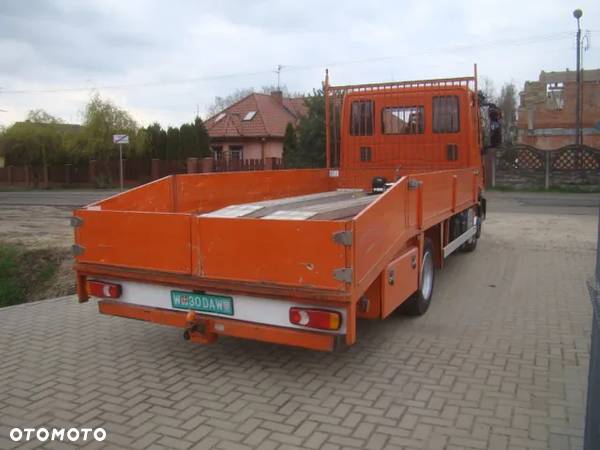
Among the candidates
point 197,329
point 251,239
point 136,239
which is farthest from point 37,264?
point 251,239

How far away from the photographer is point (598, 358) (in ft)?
8.46

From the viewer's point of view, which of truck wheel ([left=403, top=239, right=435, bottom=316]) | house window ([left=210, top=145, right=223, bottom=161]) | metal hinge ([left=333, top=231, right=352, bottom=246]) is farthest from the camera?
house window ([left=210, top=145, right=223, bottom=161])

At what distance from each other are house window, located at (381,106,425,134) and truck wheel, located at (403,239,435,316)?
2.75 metres

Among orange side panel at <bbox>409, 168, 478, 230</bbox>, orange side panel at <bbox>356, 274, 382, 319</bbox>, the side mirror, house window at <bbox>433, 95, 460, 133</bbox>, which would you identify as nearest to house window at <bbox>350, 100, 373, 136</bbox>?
house window at <bbox>433, 95, 460, 133</bbox>

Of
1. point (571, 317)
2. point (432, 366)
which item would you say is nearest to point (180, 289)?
point (432, 366)

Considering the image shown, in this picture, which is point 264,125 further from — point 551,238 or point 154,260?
point 154,260

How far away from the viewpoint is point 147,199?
588 cm

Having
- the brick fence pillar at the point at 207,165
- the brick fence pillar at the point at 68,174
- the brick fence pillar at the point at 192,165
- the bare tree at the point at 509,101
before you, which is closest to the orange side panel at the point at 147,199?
the brick fence pillar at the point at 207,165

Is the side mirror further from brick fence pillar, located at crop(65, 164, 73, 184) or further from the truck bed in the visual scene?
brick fence pillar, located at crop(65, 164, 73, 184)

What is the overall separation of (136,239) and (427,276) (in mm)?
3411

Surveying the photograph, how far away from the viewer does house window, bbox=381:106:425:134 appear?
8922mm

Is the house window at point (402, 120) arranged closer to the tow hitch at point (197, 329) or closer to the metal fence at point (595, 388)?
the tow hitch at point (197, 329)

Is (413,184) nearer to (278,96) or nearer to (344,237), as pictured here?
(344,237)

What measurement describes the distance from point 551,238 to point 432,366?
8664 millimetres
